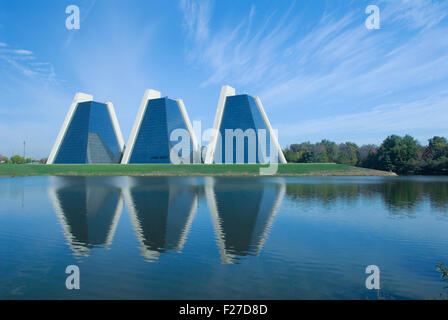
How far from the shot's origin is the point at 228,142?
6675 centimetres

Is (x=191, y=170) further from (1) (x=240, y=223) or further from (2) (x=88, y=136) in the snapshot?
(1) (x=240, y=223)

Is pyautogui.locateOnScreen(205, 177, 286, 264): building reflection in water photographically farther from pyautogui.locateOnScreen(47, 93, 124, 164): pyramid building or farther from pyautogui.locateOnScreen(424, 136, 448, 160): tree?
pyautogui.locateOnScreen(424, 136, 448, 160): tree

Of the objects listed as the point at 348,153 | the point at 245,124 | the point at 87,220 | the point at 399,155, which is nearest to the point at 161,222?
the point at 87,220

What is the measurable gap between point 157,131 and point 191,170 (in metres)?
16.4

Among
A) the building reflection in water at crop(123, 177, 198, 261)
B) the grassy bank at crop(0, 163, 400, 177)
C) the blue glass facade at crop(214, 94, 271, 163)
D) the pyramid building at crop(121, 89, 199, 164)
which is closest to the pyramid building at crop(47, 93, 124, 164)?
the pyramid building at crop(121, 89, 199, 164)

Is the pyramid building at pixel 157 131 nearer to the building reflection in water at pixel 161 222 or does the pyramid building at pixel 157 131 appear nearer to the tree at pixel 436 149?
the building reflection in water at pixel 161 222

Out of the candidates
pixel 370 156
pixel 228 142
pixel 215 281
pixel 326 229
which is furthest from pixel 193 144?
pixel 215 281

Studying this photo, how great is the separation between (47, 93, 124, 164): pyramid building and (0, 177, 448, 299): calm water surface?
56.3 metres

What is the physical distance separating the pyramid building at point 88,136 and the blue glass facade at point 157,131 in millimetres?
8194

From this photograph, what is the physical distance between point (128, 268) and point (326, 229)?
25.9 feet

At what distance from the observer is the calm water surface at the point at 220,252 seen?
20.9 ft

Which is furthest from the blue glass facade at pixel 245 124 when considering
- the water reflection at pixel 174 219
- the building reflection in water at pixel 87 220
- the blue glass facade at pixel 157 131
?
the building reflection in water at pixel 87 220

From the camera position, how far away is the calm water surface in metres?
6.37
